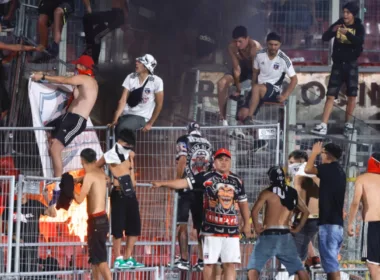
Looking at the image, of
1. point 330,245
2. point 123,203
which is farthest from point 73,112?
point 330,245

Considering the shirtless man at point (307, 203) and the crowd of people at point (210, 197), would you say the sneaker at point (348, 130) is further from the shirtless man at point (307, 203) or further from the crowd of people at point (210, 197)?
the shirtless man at point (307, 203)

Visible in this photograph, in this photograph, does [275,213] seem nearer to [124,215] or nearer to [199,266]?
[199,266]

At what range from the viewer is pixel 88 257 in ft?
54.7

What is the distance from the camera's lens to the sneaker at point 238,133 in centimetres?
1750

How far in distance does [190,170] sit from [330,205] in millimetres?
1938

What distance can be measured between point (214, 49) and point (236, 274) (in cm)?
711

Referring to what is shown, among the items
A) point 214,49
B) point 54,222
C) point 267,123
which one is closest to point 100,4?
point 214,49

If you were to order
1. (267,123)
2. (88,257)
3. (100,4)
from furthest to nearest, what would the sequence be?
1. (100,4)
2. (267,123)
3. (88,257)

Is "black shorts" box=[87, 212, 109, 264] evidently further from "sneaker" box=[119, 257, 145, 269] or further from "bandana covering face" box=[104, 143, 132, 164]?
"bandana covering face" box=[104, 143, 132, 164]

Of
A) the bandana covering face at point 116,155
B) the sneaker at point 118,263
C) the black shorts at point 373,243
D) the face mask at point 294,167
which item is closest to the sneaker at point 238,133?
the face mask at point 294,167

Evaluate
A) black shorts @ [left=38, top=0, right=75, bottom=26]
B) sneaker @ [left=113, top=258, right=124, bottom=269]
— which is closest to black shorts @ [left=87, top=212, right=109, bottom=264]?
sneaker @ [left=113, top=258, right=124, bottom=269]

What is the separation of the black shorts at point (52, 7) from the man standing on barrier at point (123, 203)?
452cm

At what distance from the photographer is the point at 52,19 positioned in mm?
20016

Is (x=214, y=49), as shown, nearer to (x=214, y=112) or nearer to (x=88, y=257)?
(x=214, y=112)
